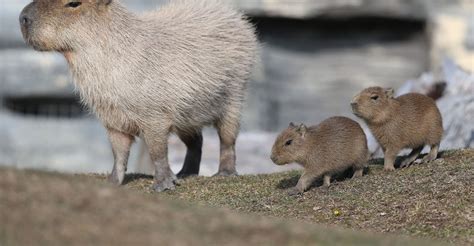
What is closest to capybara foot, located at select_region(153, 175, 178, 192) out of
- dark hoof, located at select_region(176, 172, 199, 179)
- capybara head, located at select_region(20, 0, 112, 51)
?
dark hoof, located at select_region(176, 172, 199, 179)

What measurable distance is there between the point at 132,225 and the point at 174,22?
456 centimetres

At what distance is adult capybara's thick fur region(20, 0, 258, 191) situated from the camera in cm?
943

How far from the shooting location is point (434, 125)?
9.20 metres

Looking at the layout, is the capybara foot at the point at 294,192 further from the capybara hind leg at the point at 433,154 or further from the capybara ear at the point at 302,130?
the capybara hind leg at the point at 433,154

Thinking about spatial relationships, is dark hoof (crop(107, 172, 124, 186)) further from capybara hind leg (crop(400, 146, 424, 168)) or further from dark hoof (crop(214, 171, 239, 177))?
capybara hind leg (crop(400, 146, 424, 168))

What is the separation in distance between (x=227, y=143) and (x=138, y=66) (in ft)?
4.86

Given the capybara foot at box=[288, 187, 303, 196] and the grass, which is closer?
the grass

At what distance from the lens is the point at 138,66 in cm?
952

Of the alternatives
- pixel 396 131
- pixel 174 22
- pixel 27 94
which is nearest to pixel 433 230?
pixel 396 131

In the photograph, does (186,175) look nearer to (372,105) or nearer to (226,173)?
(226,173)

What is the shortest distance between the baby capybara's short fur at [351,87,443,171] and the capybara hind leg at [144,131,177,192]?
168cm

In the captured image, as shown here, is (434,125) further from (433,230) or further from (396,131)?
(433,230)

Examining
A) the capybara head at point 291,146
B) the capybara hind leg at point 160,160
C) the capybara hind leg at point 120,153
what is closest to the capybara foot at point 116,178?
the capybara hind leg at point 120,153

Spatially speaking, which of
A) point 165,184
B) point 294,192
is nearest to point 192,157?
point 165,184
